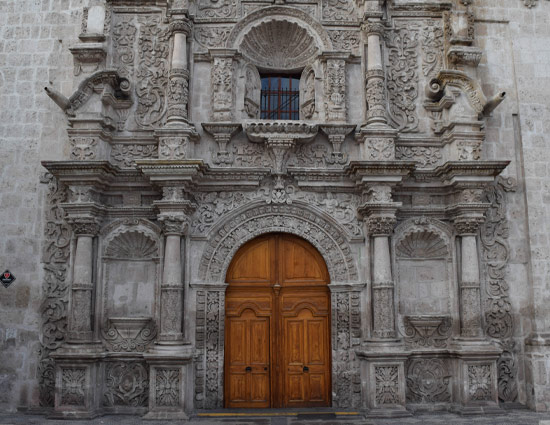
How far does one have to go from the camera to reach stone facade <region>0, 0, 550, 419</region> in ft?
30.3

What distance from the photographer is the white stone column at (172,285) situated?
9016 mm

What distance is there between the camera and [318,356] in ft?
31.4

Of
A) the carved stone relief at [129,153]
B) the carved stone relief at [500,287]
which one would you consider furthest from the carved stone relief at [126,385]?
the carved stone relief at [500,287]

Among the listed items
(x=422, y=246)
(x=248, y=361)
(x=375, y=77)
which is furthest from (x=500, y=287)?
(x=248, y=361)

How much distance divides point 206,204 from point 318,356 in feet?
11.2

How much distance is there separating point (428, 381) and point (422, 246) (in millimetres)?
2402

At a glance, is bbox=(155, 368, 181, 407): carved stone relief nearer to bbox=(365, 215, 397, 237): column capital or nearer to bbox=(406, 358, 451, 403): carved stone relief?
bbox=(406, 358, 451, 403): carved stone relief

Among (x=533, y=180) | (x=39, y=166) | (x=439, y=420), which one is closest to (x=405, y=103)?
(x=533, y=180)

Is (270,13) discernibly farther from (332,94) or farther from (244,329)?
(244,329)

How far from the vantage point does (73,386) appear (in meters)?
8.91

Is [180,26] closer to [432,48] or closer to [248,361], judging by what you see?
[432,48]

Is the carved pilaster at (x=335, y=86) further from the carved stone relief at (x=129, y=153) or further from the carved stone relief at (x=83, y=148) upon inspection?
the carved stone relief at (x=83, y=148)

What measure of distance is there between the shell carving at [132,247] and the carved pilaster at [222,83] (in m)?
2.58

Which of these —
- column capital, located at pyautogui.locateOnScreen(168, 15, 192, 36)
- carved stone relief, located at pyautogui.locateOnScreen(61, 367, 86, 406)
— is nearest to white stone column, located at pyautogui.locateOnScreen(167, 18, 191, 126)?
column capital, located at pyautogui.locateOnScreen(168, 15, 192, 36)
